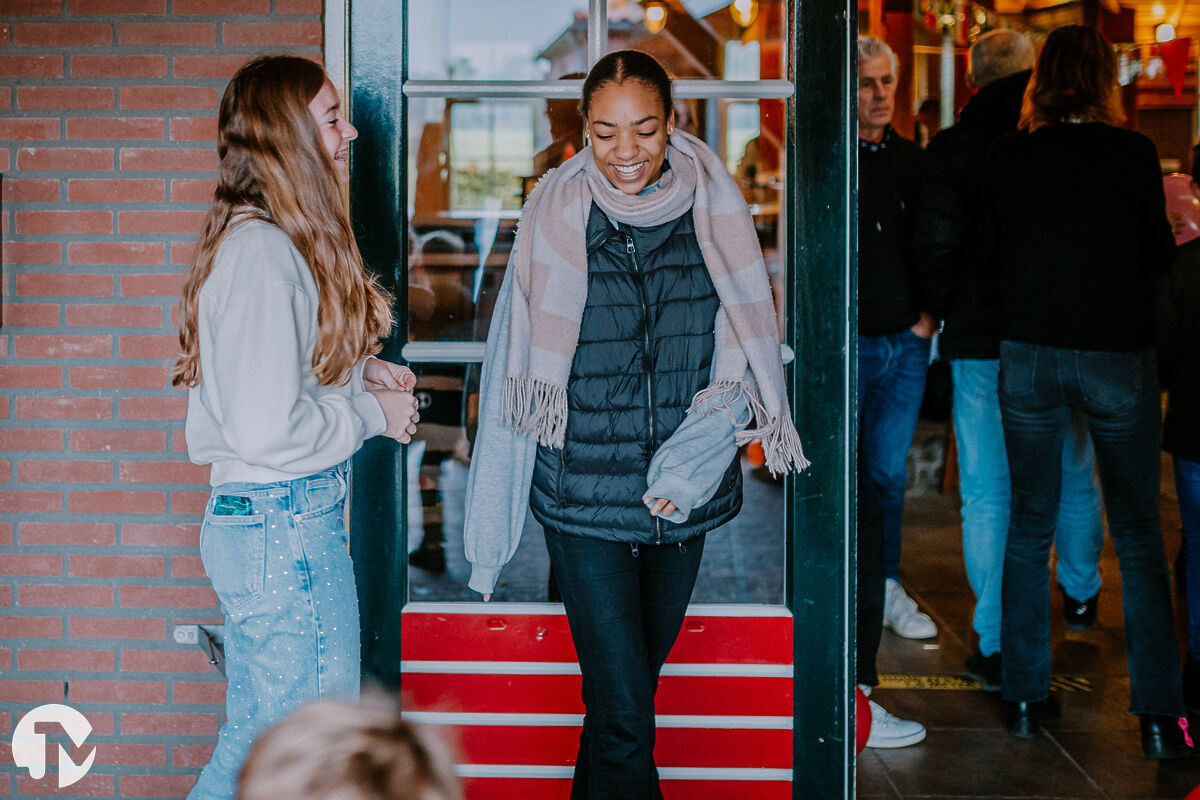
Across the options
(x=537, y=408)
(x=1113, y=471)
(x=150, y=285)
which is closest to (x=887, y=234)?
(x=1113, y=471)

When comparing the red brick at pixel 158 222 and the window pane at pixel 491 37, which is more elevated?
the window pane at pixel 491 37

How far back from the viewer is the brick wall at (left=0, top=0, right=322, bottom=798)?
2799mm

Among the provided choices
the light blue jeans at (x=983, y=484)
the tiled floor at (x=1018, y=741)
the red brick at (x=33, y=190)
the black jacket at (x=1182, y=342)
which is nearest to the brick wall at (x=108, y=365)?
the red brick at (x=33, y=190)

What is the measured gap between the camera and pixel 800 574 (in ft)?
Answer: 9.25

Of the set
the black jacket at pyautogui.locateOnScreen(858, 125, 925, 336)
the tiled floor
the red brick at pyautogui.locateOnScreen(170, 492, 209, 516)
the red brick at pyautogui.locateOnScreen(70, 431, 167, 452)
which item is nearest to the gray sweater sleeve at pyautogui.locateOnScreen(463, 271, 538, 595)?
the red brick at pyautogui.locateOnScreen(170, 492, 209, 516)

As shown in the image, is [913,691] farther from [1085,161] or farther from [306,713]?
[306,713]

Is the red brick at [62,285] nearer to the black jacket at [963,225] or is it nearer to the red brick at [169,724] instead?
the red brick at [169,724]

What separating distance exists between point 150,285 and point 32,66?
577mm

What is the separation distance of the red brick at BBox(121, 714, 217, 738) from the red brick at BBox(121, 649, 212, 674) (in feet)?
0.37

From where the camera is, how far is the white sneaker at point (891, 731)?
3660 millimetres

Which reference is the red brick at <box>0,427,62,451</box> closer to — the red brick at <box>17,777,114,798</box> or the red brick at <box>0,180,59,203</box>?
the red brick at <box>0,180,59,203</box>

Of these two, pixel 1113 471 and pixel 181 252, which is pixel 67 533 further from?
pixel 1113 471

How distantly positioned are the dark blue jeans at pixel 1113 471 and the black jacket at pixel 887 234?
0.50 m

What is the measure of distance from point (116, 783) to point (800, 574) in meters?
1.73
